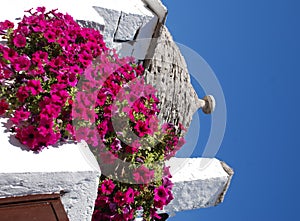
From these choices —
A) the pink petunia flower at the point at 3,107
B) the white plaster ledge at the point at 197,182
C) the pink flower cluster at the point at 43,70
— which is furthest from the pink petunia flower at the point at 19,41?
the white plaster ledge at the point at 197,182

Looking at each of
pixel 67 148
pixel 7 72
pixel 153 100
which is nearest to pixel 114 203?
pixel 67 148

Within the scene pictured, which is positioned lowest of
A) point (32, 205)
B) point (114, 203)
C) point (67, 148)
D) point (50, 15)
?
point (114, 203)

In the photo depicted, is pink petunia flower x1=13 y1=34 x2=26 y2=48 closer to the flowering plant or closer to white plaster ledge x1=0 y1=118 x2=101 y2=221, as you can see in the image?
the flowering plant

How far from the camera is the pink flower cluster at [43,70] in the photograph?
211 centimetres

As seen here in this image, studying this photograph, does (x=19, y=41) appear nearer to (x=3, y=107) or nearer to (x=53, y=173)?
(x=3, y=107)

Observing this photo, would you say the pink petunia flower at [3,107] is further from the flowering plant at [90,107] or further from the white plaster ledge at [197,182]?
the white plaster ledge at [197,182]

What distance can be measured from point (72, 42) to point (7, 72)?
1.59ft

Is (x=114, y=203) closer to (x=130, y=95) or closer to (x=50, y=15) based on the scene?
(x=130, y=95)

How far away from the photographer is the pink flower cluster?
83.2 inches

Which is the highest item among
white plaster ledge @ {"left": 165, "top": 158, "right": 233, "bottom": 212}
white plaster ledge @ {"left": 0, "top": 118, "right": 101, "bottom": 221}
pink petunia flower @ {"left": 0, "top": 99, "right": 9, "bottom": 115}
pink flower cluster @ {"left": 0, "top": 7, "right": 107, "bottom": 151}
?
pink flower cluster @ {"left": 0, "top": 7, "right": 107, "bottom": 151}

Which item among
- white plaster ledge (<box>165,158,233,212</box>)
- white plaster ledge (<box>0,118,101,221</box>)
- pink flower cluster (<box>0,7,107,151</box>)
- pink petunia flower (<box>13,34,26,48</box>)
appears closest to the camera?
white plaster ledge (<box>0,118,101,221</box>)

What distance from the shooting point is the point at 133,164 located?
2.52 metres

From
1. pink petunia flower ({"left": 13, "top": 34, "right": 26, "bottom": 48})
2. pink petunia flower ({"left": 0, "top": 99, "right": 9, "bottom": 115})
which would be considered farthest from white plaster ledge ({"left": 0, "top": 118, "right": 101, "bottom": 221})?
pink petunia flower ({"left": 13, "top": 34, "right": 26, "bottom": 48})

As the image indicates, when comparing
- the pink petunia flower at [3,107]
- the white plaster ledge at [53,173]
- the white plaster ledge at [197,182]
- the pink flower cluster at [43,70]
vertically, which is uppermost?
the pink flower cluster at [43,70]
